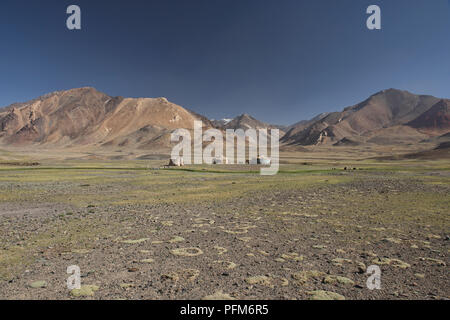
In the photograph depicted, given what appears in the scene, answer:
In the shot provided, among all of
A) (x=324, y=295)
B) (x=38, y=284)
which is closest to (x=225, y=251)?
(x=324, y=295)

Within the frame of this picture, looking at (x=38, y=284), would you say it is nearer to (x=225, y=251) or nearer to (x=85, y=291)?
(x=85, y=291)

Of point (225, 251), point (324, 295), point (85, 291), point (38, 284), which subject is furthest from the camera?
point (225, 251)

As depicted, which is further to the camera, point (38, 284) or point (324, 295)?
point (38, 284)

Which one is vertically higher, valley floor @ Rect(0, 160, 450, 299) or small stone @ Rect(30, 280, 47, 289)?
small stone @ Rect(30, 280, 47, 289)

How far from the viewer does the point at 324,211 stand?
47.4 feet

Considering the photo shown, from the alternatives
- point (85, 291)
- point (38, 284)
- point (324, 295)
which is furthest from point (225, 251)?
point (38, 284)

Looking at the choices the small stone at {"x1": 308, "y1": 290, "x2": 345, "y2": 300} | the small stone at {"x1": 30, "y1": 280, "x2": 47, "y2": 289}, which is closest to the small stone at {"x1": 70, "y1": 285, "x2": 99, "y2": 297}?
the small stone at {"x1": 30, "y1": 280, "x2": 47, "y2": 289}

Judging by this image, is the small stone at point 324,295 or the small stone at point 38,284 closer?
the small stone at point 324,295

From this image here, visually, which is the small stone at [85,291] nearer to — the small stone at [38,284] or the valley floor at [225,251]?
the valley floor at [225,251]

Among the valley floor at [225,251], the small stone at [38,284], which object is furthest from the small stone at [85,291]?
the small stone at [38,284]

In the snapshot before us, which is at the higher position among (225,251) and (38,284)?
(38,284)

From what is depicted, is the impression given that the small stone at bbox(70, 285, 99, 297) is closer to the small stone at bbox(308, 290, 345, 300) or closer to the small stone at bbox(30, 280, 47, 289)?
the small stone at bbox(30, 280, 47, 289)

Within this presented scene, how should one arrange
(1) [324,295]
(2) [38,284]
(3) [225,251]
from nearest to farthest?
(1) [324,295]
(2) [38,284]
(3) [225,251]
